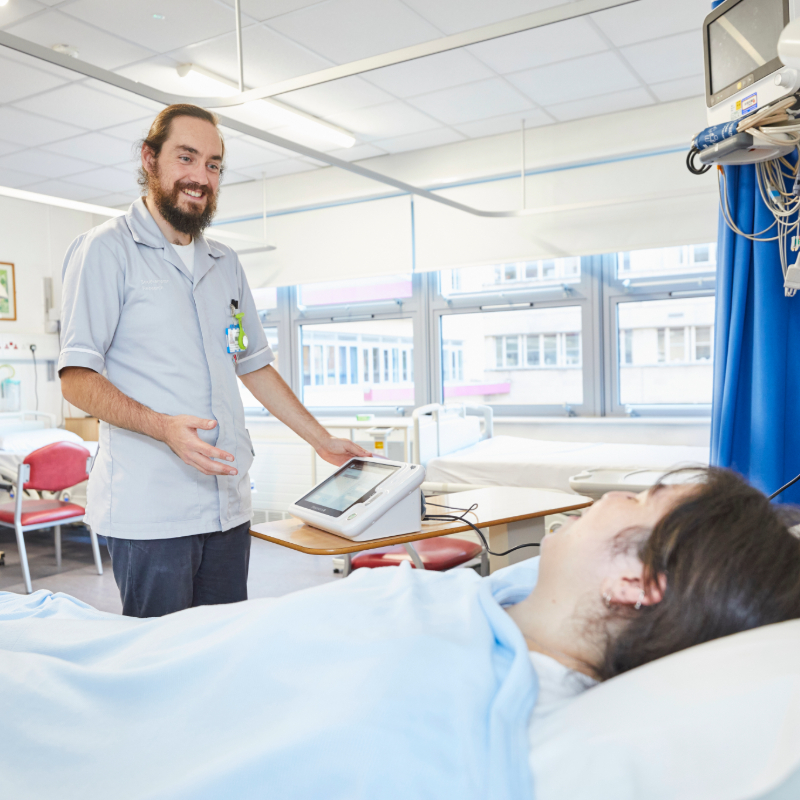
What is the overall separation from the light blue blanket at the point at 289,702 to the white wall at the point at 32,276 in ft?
18.2

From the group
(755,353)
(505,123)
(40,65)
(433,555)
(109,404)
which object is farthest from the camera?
(505,123)

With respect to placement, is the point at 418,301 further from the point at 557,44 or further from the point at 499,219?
the point at 557,44

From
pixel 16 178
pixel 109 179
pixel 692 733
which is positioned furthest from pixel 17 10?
pixel 692 733

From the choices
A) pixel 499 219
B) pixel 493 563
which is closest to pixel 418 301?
pixel 499 219

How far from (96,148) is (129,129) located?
473mm

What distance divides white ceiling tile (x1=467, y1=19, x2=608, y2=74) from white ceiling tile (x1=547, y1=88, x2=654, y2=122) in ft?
2.24

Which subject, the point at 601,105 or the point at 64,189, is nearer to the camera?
the point at 601,105

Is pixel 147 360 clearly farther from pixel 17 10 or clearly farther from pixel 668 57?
pixel 668 57

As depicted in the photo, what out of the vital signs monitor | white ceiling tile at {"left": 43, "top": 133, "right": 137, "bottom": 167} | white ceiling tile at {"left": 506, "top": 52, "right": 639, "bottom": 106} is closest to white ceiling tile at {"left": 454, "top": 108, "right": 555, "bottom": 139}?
white ceiling tile at {"left": 506, "top": 52, "right": 639, "bottom": 106}

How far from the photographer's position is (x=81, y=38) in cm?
347

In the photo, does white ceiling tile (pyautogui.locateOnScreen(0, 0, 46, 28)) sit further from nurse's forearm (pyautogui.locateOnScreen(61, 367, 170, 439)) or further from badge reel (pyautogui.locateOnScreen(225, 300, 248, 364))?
nurse's forearm (pyautogui.locateOnScreen(61, 367, 170, 439))

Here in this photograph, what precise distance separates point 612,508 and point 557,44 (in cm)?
322

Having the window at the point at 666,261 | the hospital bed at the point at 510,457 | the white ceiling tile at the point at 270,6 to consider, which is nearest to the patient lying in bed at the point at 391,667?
the hospital bed at the point at 510,457

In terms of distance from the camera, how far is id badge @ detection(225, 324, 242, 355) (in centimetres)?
187
